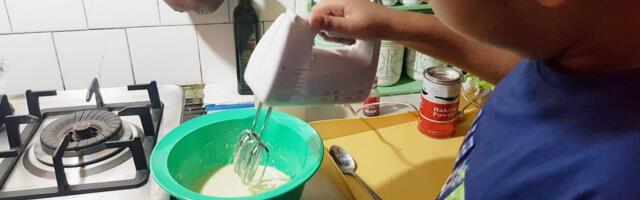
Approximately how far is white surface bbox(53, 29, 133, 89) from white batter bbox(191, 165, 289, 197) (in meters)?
0.35

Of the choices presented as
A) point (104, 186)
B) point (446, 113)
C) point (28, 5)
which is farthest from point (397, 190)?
point (28, 5)

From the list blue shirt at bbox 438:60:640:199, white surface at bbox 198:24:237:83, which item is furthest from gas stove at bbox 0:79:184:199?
blue shirt at bbox 438:60:640:199

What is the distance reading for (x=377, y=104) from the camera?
0.87 m

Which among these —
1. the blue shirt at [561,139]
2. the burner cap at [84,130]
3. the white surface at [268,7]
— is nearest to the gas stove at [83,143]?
the burner cap at [84,130]

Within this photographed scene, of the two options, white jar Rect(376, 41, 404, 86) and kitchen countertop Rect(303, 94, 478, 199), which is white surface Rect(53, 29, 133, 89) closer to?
kitchen countertop Rect(303, 94, 478, 199)

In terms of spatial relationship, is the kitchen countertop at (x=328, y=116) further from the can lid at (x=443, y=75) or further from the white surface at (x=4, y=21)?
the white surface at (x=4, y=21)

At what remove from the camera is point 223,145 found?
719mm

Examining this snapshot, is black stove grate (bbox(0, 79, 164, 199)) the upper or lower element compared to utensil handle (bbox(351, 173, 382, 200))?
upper

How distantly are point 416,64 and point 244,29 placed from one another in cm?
35

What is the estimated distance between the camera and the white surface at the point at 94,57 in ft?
2.89

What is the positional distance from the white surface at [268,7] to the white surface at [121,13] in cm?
14

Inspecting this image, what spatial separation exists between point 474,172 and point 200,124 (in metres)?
0.39

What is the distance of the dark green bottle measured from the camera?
0.88m

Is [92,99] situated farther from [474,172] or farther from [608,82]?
[608,82]
